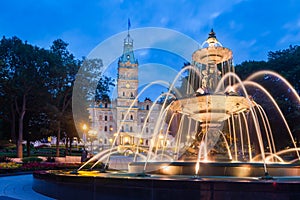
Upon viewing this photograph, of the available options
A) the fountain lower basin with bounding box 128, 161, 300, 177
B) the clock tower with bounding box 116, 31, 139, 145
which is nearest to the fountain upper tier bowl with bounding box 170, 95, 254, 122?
the fountain lower basin with bounding box 128, 161, 300, 177

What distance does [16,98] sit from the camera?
32.2m

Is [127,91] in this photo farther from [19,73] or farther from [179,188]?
[179,188]

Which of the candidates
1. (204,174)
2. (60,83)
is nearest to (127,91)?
(60,83)

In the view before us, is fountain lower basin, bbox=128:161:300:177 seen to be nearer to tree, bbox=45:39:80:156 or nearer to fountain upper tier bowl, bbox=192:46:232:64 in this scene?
fountain upper tier bowl, bbox=192:46:232:64

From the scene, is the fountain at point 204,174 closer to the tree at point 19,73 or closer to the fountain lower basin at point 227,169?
the fountain lower basin at point 227,169

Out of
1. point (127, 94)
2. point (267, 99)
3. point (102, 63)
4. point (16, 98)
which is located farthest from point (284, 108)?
point (127, 94)

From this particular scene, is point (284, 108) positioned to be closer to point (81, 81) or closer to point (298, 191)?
point (81, 81)

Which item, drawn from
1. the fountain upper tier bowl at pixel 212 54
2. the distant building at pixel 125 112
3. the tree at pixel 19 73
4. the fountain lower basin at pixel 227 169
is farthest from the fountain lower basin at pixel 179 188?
the distant building at pixel 125 112

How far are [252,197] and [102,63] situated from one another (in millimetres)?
32368

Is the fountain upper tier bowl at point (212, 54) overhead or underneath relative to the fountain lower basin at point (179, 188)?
overhead

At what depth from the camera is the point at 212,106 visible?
38.8 feet

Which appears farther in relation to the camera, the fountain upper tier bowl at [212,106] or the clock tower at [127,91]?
the clock tower at [127,91]

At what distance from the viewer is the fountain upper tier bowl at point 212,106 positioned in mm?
11594

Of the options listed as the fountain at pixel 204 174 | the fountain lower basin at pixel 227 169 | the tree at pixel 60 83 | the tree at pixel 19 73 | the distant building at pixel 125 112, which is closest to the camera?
the fountain at pixel 204 174
